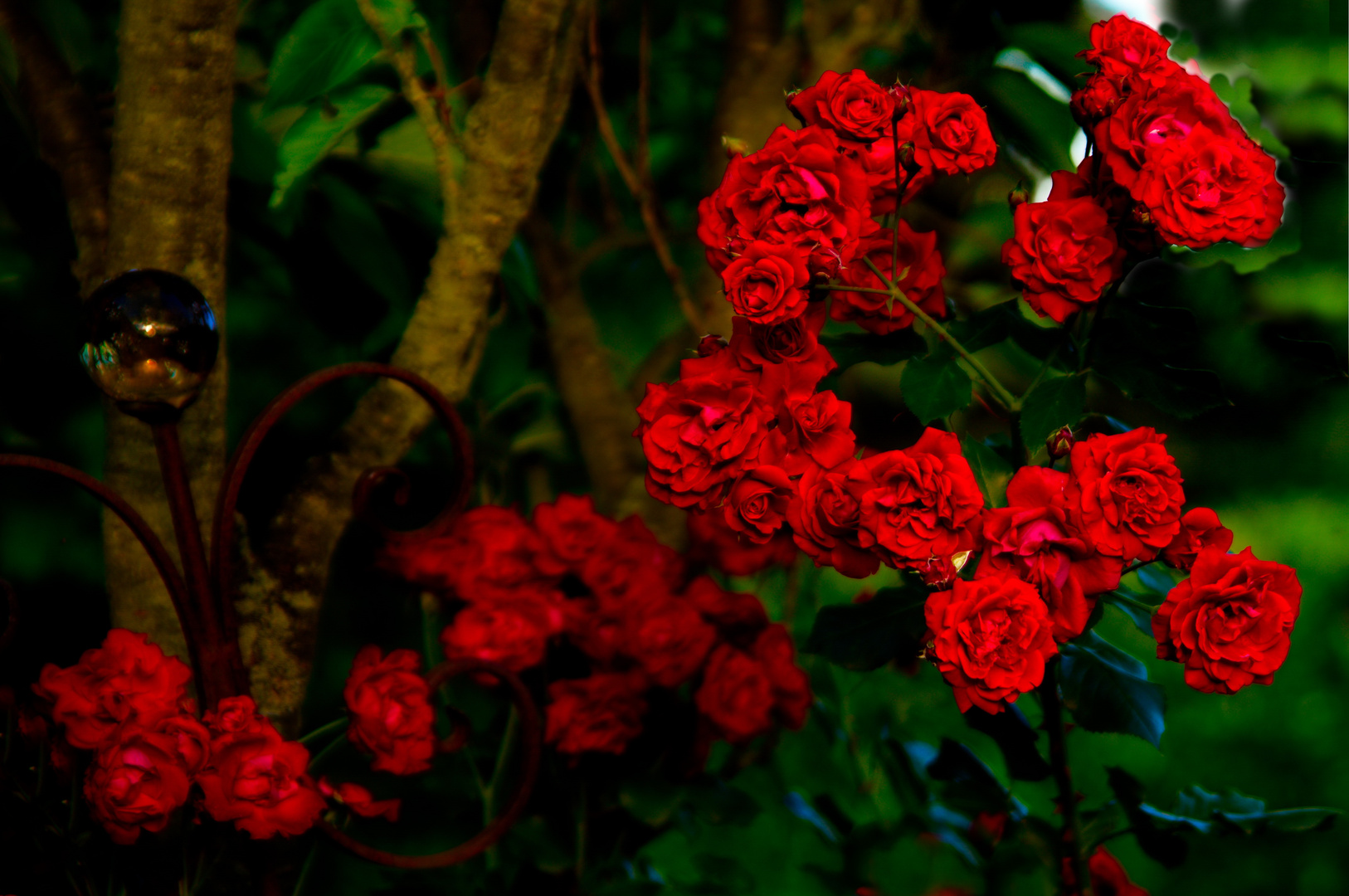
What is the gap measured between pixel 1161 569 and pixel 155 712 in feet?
2.56

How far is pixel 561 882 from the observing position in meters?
1.01

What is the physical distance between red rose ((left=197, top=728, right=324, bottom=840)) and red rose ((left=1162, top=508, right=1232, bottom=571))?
0.58 m

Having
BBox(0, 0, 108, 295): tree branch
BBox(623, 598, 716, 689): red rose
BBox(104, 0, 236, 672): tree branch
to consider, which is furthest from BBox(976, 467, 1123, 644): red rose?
BBox(0, 0, 108, 295): tree branch

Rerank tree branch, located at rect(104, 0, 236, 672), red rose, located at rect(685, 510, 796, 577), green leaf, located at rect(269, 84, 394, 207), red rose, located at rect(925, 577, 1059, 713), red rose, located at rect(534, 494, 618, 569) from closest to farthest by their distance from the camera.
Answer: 1. red rose, located at rect(925, 577, 1059, 713)
2. tree branch, located at rect(104, 0, 236, 672)
3. green leaf, located at rect(269, 84, 394, 207)
4. red rose, located at rect(534, 494, 618, 569)
5. red rose, located at rect(685, 510, 796, 577)

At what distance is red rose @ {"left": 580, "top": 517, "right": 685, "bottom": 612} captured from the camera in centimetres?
96

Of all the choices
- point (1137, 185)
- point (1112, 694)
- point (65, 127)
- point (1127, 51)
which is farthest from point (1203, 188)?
point (65, 127)

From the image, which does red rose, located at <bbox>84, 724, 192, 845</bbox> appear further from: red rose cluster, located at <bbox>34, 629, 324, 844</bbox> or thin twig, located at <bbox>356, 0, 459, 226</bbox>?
thin twig, located at <bbox>356, 0, 459, 226</bbox>

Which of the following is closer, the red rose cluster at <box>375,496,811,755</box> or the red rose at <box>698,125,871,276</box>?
the red rose at <box>698,125,871,276</box>

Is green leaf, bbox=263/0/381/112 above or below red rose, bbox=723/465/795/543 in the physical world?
above

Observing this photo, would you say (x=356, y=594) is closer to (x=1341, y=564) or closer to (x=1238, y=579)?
(x=1238, y=579)

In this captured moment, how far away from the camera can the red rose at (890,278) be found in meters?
0.73

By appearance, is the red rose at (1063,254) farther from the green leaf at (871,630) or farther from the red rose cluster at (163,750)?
the red rose cluster at (163,750)

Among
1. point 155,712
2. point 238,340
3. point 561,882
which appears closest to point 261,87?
point 238,340

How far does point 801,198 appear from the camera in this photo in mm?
640
